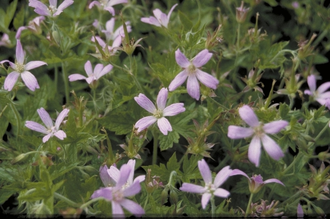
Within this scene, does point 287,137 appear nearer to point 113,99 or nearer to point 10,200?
point 113,99

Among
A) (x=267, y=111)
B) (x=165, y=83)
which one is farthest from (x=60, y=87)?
(x=267, y=111)

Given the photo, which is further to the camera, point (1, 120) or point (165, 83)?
point (1, 120)

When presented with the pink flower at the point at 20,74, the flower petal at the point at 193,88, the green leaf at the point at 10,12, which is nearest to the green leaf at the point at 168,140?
the flower petal at the point at 193,88

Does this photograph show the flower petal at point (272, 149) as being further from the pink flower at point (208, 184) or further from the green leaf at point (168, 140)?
the green leaf at point (168, 140)

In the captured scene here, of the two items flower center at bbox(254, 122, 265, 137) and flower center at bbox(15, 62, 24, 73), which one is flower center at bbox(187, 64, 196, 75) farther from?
flower center at bbox(15, 62, 24, 73)

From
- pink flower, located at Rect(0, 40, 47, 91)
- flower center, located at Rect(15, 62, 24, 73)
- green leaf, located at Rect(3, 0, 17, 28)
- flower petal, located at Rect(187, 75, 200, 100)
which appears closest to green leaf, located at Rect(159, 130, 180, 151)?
flower petal, located at Rect(187, 75, 200, 100)
